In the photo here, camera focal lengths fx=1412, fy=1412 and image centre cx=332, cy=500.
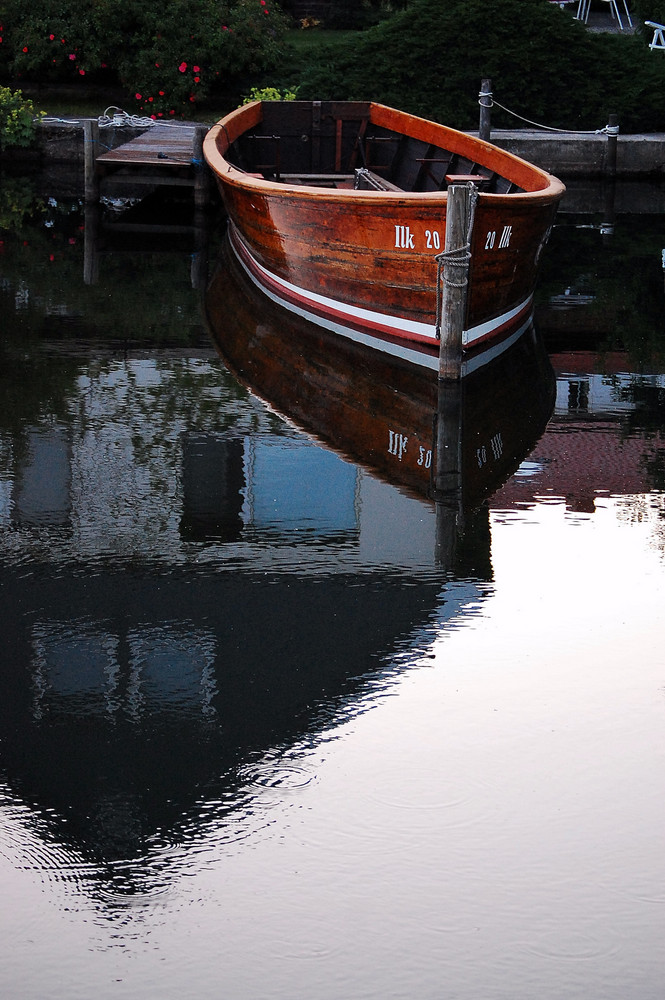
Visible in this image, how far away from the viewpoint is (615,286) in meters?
14.7

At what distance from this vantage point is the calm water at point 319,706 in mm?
4254

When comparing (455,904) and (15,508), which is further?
(15,508)

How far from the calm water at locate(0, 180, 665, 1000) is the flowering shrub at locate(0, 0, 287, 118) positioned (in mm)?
13486

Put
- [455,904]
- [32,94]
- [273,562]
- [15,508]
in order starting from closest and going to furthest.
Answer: [455,904] → [273,562] → [15,508] → [32,94]

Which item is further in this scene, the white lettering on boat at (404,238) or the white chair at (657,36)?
the white chair at (657,36)

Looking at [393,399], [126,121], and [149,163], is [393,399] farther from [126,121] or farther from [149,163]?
[126,121]

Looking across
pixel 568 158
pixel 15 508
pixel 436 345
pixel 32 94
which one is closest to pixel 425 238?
pixel 436 345

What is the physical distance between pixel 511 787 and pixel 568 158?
59.6ft

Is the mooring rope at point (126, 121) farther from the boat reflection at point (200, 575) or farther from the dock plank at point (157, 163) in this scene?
the boat reflection at point (200, 575)

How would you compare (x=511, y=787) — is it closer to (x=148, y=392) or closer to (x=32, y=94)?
(x=148, y=392)

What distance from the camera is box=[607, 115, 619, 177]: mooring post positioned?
70.0 feet

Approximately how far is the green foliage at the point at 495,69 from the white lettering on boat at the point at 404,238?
484 inches

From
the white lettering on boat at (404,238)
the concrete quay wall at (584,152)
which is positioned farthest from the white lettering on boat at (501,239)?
the concrete quay wall at (584,152)

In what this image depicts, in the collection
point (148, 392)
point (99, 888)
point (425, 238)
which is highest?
point (425, 238)
